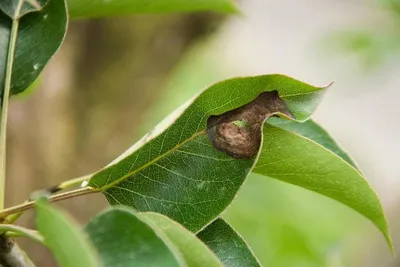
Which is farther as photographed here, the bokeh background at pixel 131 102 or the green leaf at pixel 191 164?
the bokeh background at pixel 131 102

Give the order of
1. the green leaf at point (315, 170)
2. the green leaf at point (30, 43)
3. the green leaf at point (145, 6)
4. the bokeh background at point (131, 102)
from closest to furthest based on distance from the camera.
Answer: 1. the green leaf at point (315, 170)
2. the green leaf at point (30, 43)
3. the green leaf at point (145, 6)
4. the bokeh background at point (131, 102)

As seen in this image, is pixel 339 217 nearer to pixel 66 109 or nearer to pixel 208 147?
pixel 66 109

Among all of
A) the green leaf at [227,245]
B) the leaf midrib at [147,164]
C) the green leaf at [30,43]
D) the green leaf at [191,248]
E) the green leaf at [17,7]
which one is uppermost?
the green leaf at [17,7]

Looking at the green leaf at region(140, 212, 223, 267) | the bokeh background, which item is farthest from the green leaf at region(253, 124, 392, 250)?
the bokeh background

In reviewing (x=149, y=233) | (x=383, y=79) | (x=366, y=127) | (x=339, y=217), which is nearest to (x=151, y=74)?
(x=383, y=79)

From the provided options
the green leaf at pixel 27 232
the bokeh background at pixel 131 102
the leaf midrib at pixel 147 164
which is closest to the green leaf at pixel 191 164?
the leaf midrib at pixel 147 164

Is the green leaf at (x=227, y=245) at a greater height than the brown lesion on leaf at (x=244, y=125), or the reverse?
the brown lesion on leaf at (x=244, y=125)

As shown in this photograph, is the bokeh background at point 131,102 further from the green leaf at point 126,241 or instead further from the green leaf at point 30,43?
the green leaf at point 126,241
